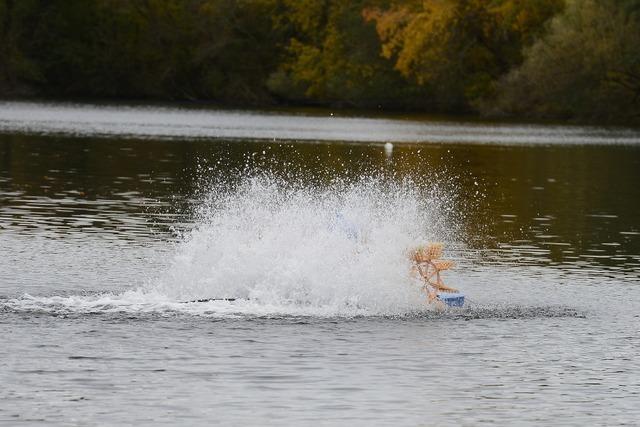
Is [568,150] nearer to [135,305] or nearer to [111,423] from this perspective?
[135,305]

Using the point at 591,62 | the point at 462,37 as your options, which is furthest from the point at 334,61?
the point at 591,62

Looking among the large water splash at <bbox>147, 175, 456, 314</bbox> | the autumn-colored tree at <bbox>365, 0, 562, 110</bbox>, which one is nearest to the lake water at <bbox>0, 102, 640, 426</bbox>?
the large water splash at <bbox>147, 175, 456, 314</bbox>

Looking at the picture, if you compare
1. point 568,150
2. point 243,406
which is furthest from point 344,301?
point 568,150

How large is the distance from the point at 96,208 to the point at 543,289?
14.3 meters

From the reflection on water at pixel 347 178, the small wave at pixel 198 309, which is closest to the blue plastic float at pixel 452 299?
the small wave at pixel 198 309

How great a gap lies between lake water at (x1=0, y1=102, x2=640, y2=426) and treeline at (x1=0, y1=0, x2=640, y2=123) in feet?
193

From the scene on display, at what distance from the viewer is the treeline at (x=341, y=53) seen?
324 feet

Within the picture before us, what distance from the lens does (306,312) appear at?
20078 mm

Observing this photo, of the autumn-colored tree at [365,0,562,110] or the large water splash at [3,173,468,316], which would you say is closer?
the large water splash at [3,173,468,316]

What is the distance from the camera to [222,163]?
174 ft

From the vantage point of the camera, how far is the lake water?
15.2 meters

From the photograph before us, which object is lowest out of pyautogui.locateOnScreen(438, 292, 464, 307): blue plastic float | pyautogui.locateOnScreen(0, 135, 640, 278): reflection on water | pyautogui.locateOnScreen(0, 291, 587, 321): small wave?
pyautogui.locateOnScreen(0, 135, 640, 278): reflection on water

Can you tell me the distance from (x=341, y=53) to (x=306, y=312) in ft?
364

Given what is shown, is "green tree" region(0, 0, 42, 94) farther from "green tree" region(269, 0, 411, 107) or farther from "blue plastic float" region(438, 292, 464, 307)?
"blue plastic float" region(438, 292, 464, 307)
